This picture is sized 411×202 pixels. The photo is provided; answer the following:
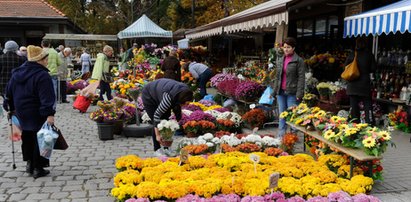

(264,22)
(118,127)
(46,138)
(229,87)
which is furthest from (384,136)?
(229,87)

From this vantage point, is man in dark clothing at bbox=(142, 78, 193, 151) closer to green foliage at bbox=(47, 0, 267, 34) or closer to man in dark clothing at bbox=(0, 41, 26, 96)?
man in dark clothing at bbox=(0, 41, 26, 96)

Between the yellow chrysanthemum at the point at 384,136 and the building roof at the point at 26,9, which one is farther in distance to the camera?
the building roof at the point at 26,9

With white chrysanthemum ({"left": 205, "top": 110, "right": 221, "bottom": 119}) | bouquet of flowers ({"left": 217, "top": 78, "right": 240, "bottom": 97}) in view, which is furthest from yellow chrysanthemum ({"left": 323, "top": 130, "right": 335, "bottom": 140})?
bouquet of flowers ({"left": 217, "top": 78, "right": 240, "bottom": 97})

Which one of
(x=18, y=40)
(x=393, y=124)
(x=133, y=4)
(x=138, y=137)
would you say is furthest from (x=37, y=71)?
(x=133, y=4)

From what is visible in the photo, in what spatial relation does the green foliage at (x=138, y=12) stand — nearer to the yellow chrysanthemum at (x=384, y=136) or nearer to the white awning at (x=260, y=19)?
the white awning at (x=260, y=19)

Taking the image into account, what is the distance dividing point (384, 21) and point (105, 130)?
527 cm

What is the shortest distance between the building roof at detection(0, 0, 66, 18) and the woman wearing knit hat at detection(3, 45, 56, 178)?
54.7 ft

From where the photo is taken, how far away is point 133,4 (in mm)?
31141

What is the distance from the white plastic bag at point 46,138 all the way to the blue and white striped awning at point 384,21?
533cm

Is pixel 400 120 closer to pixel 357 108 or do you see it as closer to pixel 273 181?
pixel 357 108

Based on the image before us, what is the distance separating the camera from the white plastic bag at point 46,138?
4.89 metres

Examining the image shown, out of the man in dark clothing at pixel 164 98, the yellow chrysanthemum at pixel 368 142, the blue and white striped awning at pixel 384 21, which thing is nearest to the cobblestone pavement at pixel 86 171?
Result: the yellow chrysanthemum at pixel 368 142

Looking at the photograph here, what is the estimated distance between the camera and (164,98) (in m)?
5.29

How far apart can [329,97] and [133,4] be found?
984 inches
